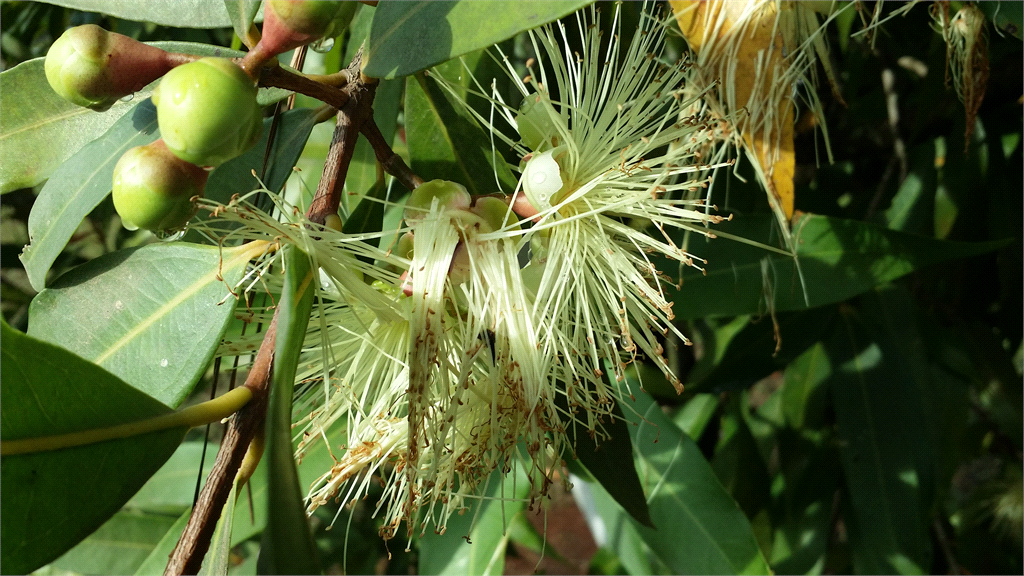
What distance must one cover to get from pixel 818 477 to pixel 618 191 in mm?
1130

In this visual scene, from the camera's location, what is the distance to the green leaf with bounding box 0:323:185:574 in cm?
48

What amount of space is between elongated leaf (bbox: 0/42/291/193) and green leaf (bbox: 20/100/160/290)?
71mm

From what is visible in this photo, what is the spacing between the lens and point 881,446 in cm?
135

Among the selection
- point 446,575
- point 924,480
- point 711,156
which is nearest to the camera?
point 711,156

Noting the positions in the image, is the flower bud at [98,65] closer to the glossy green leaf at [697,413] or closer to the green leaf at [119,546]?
the green leaf at [119,546]

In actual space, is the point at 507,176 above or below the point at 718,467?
above

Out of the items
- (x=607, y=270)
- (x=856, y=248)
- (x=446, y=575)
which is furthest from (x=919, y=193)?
(x=446, y=575)

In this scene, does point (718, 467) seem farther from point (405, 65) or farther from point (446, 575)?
point (405, 65)

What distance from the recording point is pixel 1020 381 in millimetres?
1463

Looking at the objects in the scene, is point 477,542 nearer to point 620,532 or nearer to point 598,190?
point 620,532

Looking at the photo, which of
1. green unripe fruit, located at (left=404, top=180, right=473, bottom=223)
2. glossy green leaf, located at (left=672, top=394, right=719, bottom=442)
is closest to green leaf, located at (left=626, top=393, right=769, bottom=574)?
glossy green leaf, located at (left=672, top=394, right=719, bottom=442)

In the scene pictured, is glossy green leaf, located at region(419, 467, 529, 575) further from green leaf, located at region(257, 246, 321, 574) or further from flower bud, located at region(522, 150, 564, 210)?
green leaf, located at region(257, 246, 321, 574)

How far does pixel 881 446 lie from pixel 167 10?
1.34 m

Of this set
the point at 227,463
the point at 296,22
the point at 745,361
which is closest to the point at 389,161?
the point at 296,22
